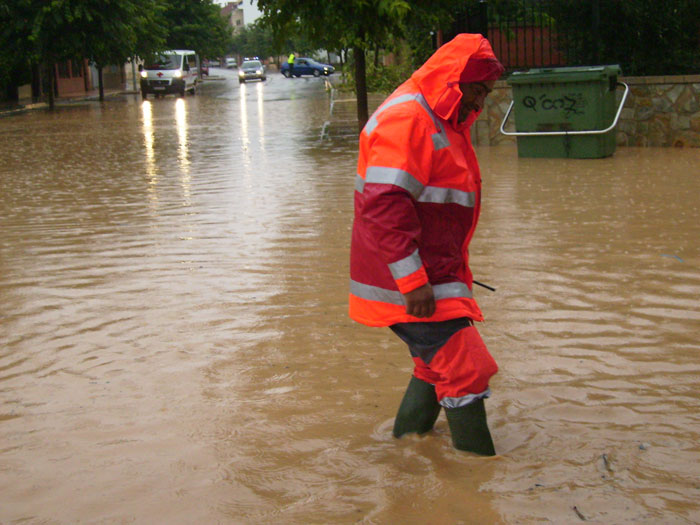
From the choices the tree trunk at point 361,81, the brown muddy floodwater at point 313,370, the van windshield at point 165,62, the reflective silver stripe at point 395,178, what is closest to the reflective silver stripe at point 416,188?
the reflective silver stripe at point 395,178

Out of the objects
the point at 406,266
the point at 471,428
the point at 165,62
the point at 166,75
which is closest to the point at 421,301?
the point at 406,266

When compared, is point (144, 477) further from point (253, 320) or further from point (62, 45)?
point (62, 45)

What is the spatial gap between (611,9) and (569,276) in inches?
365

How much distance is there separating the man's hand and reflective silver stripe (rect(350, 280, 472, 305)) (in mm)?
97

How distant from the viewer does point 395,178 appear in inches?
116

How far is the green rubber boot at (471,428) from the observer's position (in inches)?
128

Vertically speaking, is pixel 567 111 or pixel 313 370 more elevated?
pixel 567 111

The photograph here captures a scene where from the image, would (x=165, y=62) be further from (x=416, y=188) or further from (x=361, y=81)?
(x=416, y=188)

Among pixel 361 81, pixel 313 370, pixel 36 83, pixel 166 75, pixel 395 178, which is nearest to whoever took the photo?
pixel 395 178

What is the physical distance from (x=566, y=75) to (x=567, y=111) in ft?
1.54

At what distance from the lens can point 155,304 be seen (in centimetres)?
576

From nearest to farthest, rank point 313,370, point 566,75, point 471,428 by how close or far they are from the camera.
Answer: point 471,428, point 313,370, point 566,75

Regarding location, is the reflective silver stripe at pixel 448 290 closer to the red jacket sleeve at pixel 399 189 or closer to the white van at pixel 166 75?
the red jacket sleeve at pixel 399 189

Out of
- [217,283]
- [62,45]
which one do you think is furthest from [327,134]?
[62,45]
